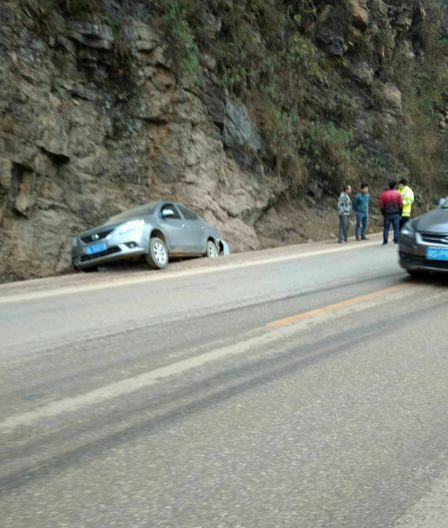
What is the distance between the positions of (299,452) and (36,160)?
1265 cm

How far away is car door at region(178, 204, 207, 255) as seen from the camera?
13938 mm

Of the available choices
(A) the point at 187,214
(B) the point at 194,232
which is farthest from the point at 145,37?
(B) the point at 194,232

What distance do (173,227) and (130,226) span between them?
1.34 meters

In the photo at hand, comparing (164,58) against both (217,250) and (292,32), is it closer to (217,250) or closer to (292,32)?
(217,250)

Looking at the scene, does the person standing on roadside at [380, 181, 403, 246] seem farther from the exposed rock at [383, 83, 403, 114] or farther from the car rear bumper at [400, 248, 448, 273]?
the exposed rock at [383, 83, 403, 114]

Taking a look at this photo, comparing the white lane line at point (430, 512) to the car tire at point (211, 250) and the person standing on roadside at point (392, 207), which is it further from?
the person standing on roadside at point (392, 207)

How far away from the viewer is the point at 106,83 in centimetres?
1698

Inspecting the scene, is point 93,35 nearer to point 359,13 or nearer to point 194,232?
point 194,232

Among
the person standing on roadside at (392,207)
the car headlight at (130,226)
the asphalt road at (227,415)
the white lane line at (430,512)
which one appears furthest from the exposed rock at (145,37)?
the white lane line at (430,512)

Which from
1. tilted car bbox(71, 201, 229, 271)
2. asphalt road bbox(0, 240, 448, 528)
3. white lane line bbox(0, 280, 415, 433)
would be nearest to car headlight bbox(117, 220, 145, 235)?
tilted car bbox(71, 201, 229, 271)

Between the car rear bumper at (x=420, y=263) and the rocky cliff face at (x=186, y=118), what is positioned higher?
the rocky cliff face at (x=186, y=118)

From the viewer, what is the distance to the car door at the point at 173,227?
13031mm

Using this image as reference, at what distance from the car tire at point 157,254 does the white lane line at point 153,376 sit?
235 inches

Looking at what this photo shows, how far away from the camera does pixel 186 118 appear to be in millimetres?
18594
